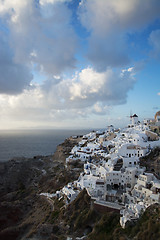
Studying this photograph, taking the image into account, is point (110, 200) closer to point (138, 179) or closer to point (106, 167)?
point (138, 179)

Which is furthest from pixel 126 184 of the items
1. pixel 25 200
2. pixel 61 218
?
pixel 25 200

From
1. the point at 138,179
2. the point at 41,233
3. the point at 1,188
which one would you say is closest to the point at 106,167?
the point at 138,179

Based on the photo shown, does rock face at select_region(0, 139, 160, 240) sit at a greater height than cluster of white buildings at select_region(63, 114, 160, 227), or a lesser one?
lesser

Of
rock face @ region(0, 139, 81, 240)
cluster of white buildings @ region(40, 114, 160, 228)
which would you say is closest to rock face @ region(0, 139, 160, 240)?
rock face @ region(0, 139, 81, 240)

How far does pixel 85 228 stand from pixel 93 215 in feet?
5.27

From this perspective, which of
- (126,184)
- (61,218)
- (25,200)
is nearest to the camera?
(61,218)

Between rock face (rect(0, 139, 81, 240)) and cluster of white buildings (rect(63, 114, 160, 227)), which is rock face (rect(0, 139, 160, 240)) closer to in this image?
rock face (rect(0, 139, 81, 240))

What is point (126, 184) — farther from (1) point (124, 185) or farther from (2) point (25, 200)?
(2) point (25, 200)

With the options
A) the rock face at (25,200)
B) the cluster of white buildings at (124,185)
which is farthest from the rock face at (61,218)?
the cluster of white buildings at (124,185)

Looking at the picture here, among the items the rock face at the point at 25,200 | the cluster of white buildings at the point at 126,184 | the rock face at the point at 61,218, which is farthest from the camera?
the rock face at the point at 25,200

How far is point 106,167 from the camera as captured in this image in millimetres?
26281

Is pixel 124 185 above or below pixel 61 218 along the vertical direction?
above

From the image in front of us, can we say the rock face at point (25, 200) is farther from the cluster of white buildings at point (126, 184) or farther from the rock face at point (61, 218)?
the cluster of white buildings at point (126, 184)

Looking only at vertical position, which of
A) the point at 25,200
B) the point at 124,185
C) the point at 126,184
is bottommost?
the point at 25,200
